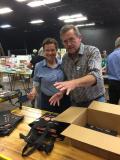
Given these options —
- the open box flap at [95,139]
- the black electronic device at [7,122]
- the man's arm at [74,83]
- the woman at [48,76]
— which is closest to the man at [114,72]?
the woman at [48,76]

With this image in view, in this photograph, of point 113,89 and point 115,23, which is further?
point 115,23

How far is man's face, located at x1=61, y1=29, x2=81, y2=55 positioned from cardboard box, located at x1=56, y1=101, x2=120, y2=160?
0.55 meters

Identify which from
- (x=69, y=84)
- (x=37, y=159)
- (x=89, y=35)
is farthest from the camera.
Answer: (x=89, y=35)

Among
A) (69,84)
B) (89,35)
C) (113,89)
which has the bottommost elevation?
(113,89)

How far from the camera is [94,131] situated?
45.6 inches

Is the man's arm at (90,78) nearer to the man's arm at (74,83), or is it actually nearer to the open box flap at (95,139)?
the man's arm at (74,83)

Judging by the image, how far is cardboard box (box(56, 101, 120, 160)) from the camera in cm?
104

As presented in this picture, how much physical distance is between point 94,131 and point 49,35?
16.3 metres

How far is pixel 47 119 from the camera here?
1489mm

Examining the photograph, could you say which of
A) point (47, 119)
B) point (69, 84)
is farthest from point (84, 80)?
point (47, 119)

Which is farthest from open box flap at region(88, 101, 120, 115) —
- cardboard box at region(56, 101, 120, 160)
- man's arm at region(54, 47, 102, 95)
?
man's arm at region(54, 47, 102, 95)

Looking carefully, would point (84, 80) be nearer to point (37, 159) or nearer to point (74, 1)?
point (37, 159)

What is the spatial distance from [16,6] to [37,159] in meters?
7.29

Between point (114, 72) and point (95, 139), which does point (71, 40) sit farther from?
point (114, 72)
